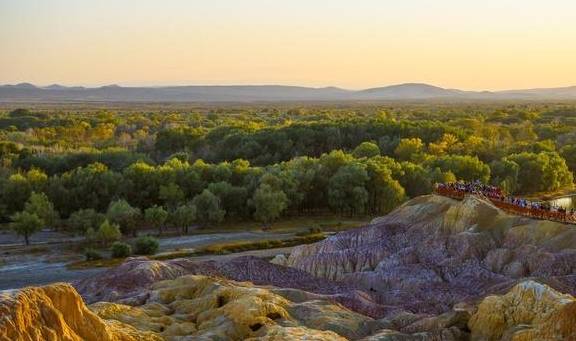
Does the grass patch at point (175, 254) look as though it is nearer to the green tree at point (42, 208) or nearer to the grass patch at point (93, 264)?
the grass patch at point (93, 264)

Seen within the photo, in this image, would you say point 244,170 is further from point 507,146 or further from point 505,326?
point 505,326

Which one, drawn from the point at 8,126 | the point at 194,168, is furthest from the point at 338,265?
the point at 8,126

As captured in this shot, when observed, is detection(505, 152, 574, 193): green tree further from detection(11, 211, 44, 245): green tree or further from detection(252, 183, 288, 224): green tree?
detection(11, 211, 44, 245): green tree

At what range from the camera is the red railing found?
50.4 m

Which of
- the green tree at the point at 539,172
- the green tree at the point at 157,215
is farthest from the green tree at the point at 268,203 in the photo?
the green tree at the point at 539,172

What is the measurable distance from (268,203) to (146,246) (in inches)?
718

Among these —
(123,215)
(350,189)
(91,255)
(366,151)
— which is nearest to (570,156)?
(366,151)

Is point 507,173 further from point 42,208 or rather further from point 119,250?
point 42,208

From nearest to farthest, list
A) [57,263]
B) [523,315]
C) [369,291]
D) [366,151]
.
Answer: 1. [523,315]
2. [369,291]
3. [57,263]
4. [366,151]

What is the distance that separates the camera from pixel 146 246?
70.4 m

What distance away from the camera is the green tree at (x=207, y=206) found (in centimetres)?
8331

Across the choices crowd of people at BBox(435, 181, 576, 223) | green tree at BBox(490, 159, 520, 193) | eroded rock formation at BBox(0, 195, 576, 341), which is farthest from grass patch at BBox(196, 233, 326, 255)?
green tree at BBox(490, 159, 520, 193)

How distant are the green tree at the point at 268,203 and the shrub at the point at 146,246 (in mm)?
16649

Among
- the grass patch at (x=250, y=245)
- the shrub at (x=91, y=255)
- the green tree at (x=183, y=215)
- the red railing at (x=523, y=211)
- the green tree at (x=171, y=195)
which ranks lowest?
the grass patch at (x=250, y=245)
